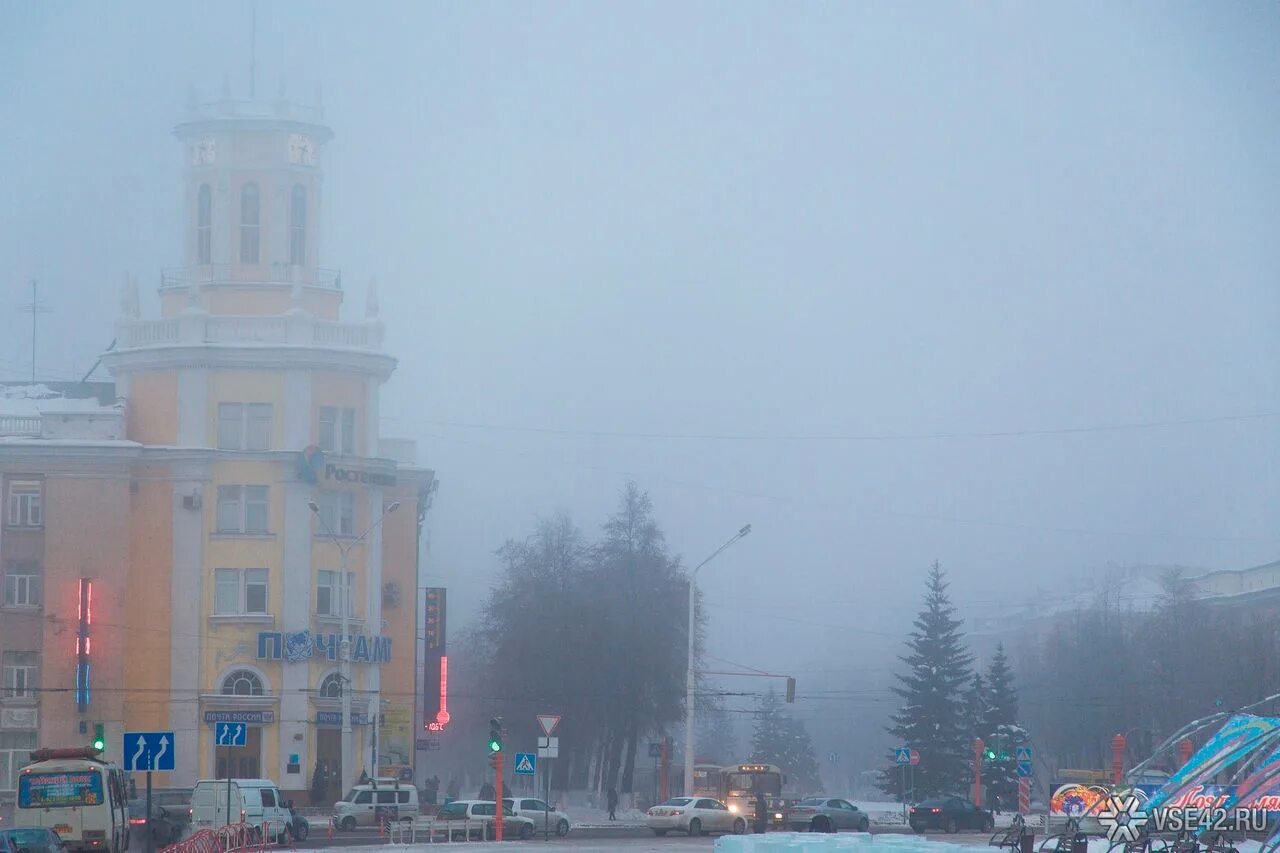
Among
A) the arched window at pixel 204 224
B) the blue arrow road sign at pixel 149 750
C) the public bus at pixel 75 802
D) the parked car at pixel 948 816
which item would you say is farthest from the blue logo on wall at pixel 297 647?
the blue arrow road sign at pixel 149 750

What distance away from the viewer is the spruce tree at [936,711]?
8294cm

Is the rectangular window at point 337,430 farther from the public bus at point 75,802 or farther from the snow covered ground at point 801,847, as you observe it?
the public bus at point 75,802

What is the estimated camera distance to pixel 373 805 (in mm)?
56125

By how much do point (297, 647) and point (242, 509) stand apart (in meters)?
5.84

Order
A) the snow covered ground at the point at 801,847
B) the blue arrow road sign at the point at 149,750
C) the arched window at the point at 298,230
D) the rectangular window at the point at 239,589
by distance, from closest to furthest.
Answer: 1. the blue arrow road sign at the point at 149,750
2. the snow covered ground at the point at 801,847
3. the rectangular window at the point at 239,589
4. the arched window at the point at 298,230

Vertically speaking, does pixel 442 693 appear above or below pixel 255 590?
below

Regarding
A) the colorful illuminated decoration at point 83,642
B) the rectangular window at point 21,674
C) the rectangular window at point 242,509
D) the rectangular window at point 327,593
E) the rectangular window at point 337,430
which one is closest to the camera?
the rectangular window at point 21,674

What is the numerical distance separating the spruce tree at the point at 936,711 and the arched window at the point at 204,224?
120 feet

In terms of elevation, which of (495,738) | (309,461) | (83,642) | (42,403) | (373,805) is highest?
(42,403)

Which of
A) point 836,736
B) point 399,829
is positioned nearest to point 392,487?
point 399,829

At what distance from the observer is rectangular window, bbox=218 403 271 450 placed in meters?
68.6

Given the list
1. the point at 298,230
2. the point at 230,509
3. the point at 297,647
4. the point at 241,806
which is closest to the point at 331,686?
the point at 297,647

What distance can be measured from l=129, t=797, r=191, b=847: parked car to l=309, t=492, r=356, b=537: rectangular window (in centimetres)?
1779

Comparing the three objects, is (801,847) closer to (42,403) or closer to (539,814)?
(539,814)
